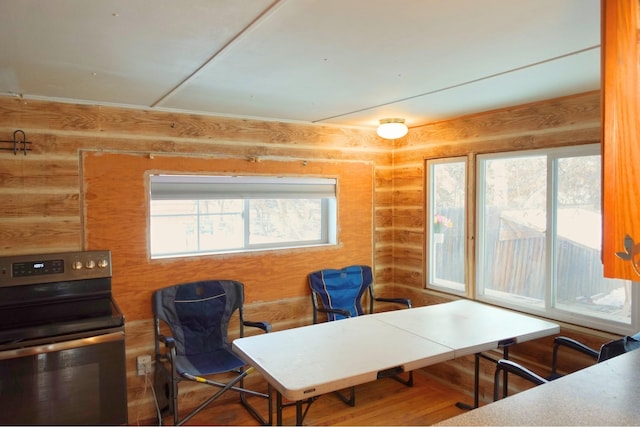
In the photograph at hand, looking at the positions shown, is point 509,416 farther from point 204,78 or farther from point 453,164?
point 453,164

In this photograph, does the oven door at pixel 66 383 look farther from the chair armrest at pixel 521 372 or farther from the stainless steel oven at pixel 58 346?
the chair armrest at pixel 521 372

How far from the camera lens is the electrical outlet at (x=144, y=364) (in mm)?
3082

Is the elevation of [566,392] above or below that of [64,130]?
below

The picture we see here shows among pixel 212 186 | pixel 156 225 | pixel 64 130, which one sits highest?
pixel 64 130

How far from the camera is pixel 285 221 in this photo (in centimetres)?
387

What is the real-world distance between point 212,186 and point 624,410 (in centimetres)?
284

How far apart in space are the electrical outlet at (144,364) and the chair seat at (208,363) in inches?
9.4

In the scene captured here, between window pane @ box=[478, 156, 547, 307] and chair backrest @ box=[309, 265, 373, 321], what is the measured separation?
105 cm

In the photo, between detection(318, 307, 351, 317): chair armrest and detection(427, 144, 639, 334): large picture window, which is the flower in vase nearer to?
detection(427, 144, 639, 334): large picture window

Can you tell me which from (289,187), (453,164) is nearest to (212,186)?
(289,187)

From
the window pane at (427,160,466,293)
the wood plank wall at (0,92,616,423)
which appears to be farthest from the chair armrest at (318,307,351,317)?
the window pane at (427,160,466,293)

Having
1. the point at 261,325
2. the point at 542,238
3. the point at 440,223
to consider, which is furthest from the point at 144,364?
the point at 542,238

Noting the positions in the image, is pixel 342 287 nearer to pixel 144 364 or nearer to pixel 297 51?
pixel 144 364

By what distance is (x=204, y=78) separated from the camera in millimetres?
2305
